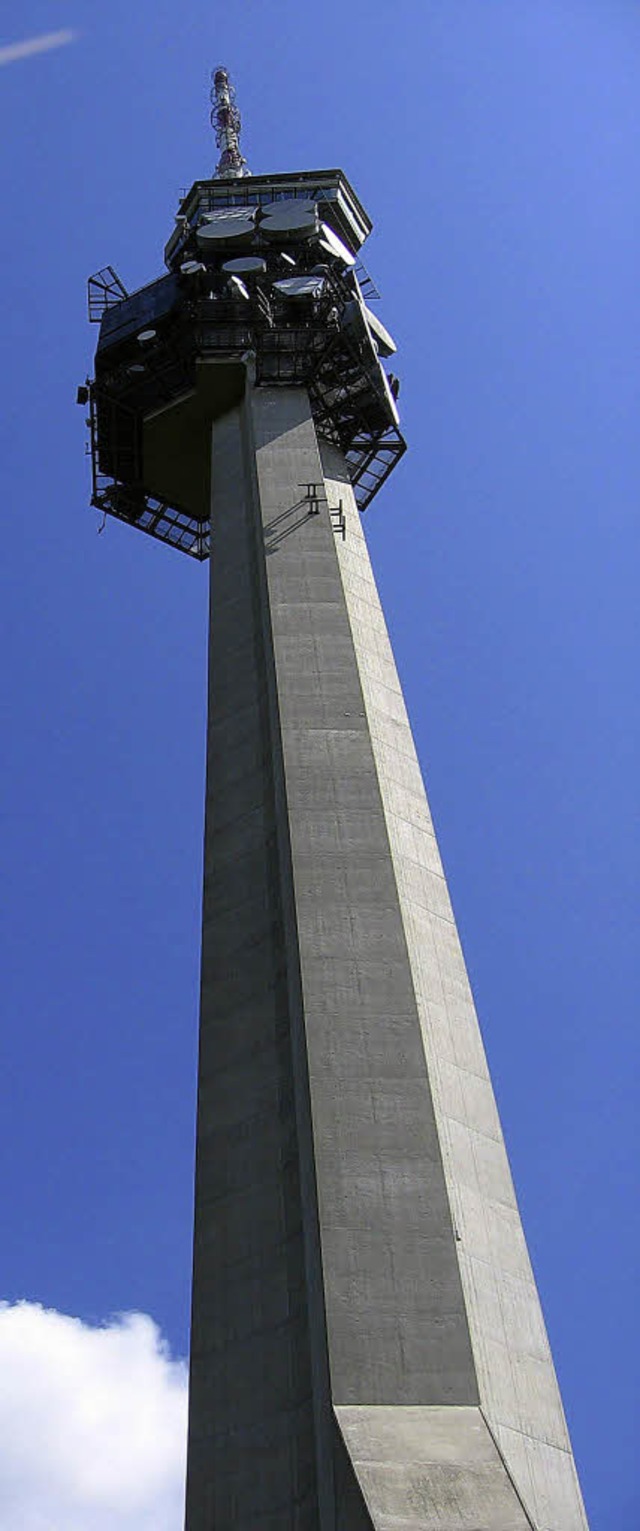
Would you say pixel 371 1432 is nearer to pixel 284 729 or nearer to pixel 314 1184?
pixel 314 1184

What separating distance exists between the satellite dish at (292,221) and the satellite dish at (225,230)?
454 mm

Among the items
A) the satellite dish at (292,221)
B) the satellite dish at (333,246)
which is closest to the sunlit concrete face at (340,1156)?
the satellite dish at (333,246)

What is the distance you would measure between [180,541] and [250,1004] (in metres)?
24.5

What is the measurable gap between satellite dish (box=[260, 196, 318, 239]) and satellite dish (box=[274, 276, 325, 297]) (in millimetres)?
3574

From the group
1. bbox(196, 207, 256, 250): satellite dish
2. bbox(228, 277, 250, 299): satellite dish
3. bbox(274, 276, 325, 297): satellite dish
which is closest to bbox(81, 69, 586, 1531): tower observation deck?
bbox(228, 277, 250, 299): satellite dish

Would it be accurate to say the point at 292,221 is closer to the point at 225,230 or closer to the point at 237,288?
the point at 225,230

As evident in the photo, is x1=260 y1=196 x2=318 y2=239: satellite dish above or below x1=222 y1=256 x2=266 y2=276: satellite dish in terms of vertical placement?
above

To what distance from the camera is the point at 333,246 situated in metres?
44.7

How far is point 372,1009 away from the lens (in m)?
21.3

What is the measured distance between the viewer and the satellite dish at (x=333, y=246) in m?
44.2

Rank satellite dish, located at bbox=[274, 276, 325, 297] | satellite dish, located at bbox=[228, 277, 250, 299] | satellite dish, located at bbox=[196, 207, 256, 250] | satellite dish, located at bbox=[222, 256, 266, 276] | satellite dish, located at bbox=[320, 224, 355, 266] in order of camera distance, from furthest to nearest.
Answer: satellite dish, located at bbox=[320, 224, 355, 266] < satellite dish, located at bbox=[196, 207, 256, 250] < satellite dish, located at bbox=[222, 256, 266, 276] < satellite dish, located at bbox=[274, 276, 325, 297] < satellite dish, located at bbox=[228, 277, 250, 299]

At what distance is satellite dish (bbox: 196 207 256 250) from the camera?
4369cm

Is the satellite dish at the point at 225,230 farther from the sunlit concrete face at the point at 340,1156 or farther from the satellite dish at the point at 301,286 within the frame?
the sunlit concrete face at the point at 340,1156

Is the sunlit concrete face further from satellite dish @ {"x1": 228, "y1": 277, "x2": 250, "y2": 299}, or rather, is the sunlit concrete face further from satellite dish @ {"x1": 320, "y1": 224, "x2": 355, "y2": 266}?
satellite dish @ {"x1": 320, "y1": 224, "x2": 355, "y2": 266}
